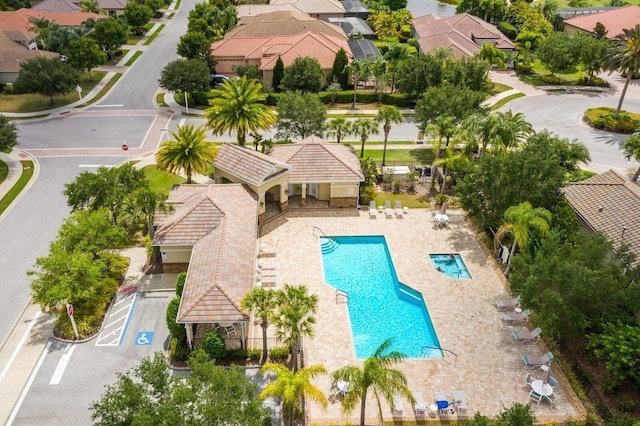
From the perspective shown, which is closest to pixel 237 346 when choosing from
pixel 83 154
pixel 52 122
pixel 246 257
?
pixel 246 257

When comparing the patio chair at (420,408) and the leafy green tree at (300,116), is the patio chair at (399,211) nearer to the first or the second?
the leafy green tree at (300,116)

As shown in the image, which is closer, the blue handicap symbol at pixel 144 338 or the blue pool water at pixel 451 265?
the blue handicap symbol at pixel 144 338

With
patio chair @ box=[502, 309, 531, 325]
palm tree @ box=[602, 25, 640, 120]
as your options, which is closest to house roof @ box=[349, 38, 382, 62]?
palm tree @ box=[602, 25, 640, 120]

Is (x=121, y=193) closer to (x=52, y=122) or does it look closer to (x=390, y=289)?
(x=390, y=289)

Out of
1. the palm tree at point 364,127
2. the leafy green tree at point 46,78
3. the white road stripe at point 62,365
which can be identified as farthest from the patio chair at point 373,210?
the leafy green tree at point 46,78

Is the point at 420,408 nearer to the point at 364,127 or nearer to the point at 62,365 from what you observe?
the point at 62,365

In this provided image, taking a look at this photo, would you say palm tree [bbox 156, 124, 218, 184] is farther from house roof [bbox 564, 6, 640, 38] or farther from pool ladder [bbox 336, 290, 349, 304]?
house roof [bbox 564, 6, 640, 38]
